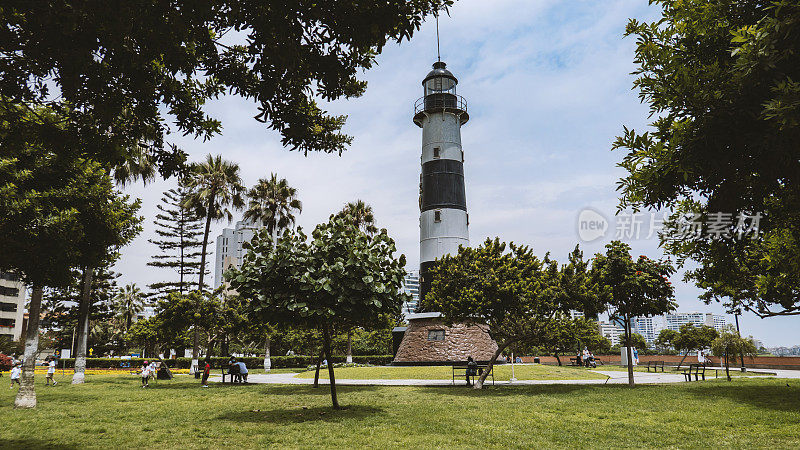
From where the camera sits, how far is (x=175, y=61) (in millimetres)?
5527

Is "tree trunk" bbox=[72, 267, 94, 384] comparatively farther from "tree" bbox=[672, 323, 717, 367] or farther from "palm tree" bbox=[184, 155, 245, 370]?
"tree" bbox=[672, 323, 717, 367]

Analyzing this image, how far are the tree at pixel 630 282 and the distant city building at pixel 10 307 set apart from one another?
96307mm

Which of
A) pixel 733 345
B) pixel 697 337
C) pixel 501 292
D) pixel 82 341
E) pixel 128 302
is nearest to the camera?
pixel 501 292

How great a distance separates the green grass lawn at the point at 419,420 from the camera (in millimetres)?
9133

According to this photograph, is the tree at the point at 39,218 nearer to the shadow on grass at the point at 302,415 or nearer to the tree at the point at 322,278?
the tree at the point at 322,278

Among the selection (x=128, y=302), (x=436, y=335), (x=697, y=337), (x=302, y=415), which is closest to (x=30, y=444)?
(x=302, y=415)

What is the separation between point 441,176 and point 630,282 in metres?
20.1

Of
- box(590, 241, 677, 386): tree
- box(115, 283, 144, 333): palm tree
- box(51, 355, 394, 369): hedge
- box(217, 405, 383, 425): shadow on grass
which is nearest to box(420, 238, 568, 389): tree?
box(590, 241, 677, 386): tree

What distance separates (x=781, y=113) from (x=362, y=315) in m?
9.87

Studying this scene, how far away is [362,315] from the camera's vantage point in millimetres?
12281

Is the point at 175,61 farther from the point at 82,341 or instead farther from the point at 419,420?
the point at 82,341

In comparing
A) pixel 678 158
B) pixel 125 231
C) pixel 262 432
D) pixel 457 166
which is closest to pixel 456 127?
pixel 457 166

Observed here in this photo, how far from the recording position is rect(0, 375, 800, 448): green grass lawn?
9133mm

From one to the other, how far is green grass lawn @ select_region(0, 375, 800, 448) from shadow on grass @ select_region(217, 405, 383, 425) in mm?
27
